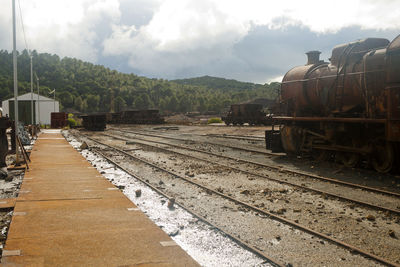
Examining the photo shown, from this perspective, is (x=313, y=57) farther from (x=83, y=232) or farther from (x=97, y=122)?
(x=97, y=122)

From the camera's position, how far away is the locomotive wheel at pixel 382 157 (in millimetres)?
9773

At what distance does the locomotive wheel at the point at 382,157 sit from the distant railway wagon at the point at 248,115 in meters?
30.8

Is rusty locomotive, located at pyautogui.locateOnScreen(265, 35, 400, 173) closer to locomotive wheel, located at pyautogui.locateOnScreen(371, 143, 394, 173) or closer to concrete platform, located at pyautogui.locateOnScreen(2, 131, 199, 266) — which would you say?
locomotive wheel, located at pyautogui.locateOnScreen(371, 143, 394, 173)

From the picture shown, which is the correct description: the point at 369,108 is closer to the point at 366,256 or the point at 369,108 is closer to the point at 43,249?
the point at 366,256

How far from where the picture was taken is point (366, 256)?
446 centimetres

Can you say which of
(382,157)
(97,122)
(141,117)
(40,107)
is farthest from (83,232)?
(40,107)

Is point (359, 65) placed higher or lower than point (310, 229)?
higher

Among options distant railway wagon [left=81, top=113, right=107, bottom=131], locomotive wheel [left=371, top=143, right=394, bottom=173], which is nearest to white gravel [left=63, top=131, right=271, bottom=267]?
locomotive wheel [left=371, top=143, right=394, bottom=173]

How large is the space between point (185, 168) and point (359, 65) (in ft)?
19.6

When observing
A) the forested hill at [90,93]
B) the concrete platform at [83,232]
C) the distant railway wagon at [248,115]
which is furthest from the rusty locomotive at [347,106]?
the forested hill at [90,93]

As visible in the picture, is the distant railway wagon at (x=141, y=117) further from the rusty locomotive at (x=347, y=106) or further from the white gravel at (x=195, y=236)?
the white gravel at (x=195, y=236)

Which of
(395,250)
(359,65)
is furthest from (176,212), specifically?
(359,65)

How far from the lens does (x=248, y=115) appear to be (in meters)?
43.2

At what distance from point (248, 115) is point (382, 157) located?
3313cm
